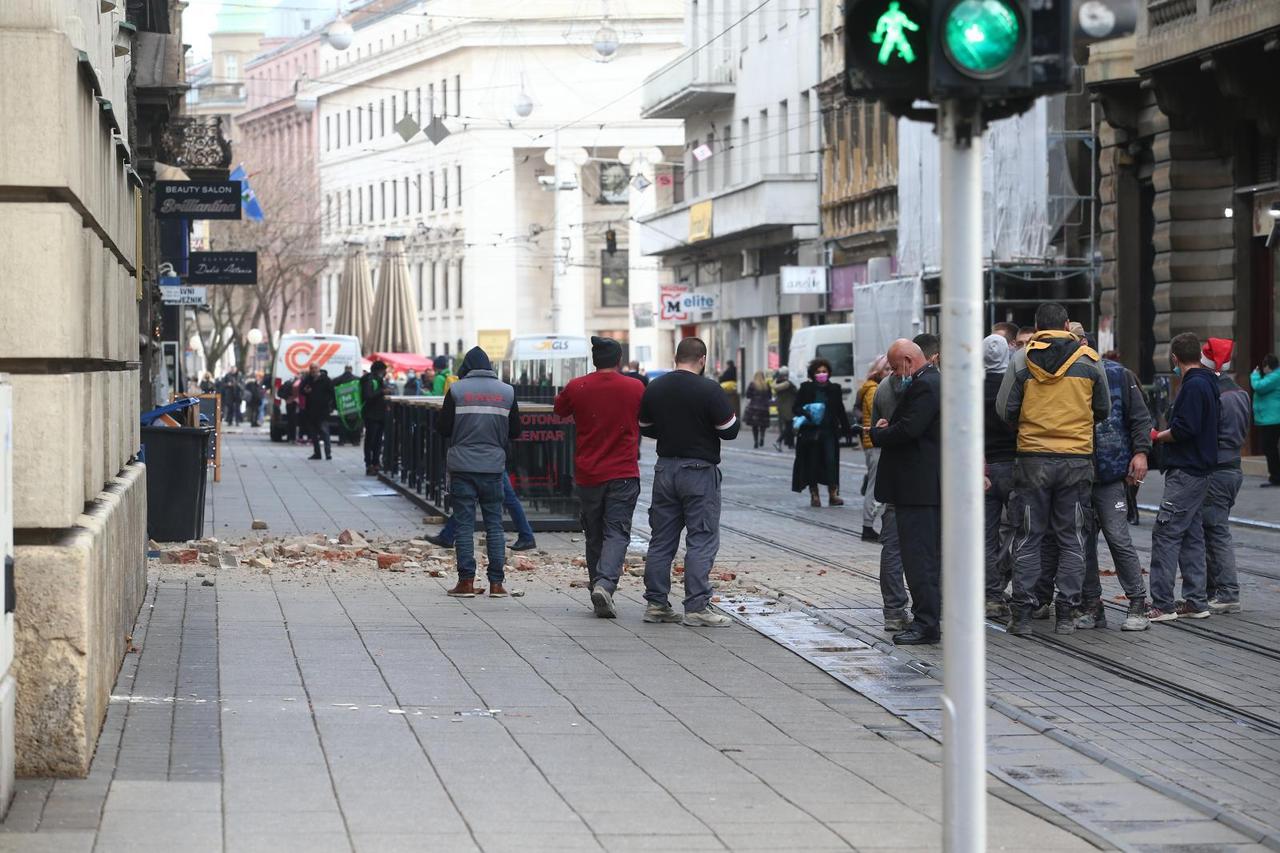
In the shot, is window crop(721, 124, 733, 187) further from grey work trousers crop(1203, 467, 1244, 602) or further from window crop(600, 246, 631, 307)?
grey work trousers crop(1203, 467, 1244, 602)

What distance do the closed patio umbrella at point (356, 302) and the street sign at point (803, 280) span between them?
1737cm

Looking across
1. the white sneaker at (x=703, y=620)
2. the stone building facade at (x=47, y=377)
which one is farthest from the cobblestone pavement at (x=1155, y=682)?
the stone building facade at (x=47, y=377)

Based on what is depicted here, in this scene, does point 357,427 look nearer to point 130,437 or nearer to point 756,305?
point 756,305

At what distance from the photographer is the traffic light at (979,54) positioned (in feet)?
18.7

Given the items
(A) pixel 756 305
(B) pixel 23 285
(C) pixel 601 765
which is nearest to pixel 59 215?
(B) pixel 23 285

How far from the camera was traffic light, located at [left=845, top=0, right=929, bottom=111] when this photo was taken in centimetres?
575

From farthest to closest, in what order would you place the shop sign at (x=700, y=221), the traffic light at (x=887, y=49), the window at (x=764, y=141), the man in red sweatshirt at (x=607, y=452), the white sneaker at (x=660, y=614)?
the shop sign at (x=700, y=221)
the window at (x=764, y=141)
the man in red sweatshirt at (x=607, y=452)
the white sneaker at (x=660, y=614)
the traffic light at (x=887, y=49)

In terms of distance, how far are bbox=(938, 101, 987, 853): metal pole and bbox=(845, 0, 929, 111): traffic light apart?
0.12 m

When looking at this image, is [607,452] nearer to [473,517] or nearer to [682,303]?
[473,517]

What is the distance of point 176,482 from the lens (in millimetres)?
17844

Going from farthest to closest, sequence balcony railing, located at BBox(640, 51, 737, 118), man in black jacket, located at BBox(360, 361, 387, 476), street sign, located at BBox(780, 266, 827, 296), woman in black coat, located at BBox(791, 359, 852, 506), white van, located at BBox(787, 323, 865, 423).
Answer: balcony railing, located at BBox(640, 51, 737, 118) → street sign, located at BBox(780, 266, 827, 296) → white van, located at BBox(787, 323, 865, 423) → man in black jacket, located at BBox(360, 361, 387, 476) → woman in black coat, located at BBox(791, 359, 852, 506)

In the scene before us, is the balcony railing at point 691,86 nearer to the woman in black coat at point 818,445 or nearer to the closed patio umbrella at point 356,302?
the closed patio umbrella at point 356,302

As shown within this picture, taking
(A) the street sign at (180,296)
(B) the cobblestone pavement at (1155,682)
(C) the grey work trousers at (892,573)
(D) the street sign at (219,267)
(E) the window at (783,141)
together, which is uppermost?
(E) the window at (783,141)

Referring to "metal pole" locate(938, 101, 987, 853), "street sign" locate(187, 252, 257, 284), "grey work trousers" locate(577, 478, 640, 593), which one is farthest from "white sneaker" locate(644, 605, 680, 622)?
"street sign" locate(187, 252, 257, 284)
